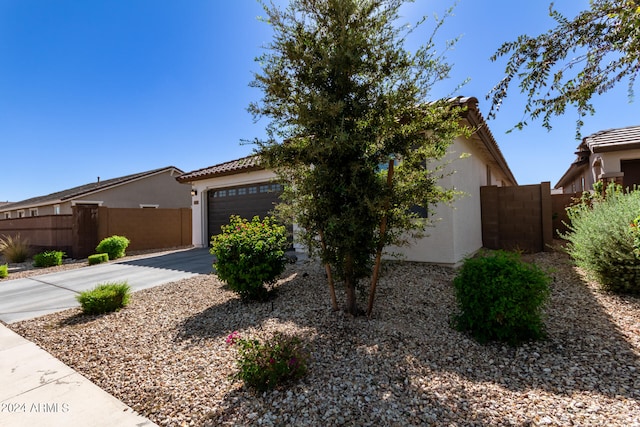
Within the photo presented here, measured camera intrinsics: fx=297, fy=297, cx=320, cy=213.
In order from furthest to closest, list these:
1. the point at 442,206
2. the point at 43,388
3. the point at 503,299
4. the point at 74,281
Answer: the point at 74,281
the point at 442,206
the point at 503,299
the point at 43,388

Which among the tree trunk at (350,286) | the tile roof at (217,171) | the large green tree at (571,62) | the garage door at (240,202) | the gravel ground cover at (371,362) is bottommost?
the gravel ground cover at (371,362)

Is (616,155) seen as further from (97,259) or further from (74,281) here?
(97,259)

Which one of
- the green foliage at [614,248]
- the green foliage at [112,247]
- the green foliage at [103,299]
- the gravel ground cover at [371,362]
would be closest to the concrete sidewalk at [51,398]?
the gravel ground cover at [371,362]

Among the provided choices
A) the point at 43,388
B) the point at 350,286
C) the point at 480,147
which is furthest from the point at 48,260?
the point at 480,147

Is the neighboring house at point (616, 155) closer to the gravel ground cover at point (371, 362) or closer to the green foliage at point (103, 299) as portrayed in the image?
the gravel ground cover at point (371, 362)

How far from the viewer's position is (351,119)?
3.66 metres

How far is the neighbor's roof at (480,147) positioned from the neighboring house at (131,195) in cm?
904

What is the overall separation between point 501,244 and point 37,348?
11.1 metres

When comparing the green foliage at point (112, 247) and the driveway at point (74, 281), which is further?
the green foliage at point (112, 247)

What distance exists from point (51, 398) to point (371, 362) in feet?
9.74

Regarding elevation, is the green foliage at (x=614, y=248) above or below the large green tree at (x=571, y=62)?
below

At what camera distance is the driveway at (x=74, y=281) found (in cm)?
548

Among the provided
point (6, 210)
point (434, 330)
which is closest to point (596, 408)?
point (434, 330)

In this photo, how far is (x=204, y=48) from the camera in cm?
841
